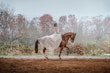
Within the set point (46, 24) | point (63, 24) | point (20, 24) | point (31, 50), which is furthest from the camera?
point (63, 24)

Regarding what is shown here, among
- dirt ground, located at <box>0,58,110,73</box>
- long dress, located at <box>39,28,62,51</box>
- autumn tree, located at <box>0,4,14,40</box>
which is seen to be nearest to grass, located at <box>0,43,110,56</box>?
autumn tree, located at <box>0,4,14,40</box>

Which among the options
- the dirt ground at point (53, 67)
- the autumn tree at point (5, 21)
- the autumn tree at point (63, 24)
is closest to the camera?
the dirt ground at point (53, 67)

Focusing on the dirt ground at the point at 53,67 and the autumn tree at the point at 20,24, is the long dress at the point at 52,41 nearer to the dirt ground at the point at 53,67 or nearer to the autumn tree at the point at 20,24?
the dirt ground at the point at 53,67

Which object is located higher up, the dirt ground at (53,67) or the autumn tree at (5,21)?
the autumn tree at (5,21)

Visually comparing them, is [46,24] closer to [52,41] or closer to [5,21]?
[5,21]

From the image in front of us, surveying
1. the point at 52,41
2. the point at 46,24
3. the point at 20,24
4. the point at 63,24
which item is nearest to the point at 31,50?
the point at 20,24

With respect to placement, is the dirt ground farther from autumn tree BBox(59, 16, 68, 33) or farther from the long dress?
autumn tree BBox(59, 16, 68, 33)

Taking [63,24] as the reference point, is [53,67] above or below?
below

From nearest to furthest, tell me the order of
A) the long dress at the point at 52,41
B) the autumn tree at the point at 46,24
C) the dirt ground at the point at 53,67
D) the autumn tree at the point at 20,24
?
the dirt ground at the point at 53,67
the long dress at the point at 52,41
the autumn tree at the point at 20,24
the autumn tree at the point at 46,24

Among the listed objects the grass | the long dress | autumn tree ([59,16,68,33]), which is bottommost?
the grass

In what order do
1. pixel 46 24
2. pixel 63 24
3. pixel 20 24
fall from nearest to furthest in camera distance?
pixel 20 24, pixel 46 24, pixel 63 24

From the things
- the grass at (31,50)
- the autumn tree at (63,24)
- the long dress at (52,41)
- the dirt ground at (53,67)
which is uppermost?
the autumn tree at (63,24)

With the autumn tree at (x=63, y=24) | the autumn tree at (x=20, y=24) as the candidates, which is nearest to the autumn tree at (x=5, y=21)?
the autumn tree at (x=20, y=24)

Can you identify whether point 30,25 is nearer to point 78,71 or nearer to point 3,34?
point 3,34
